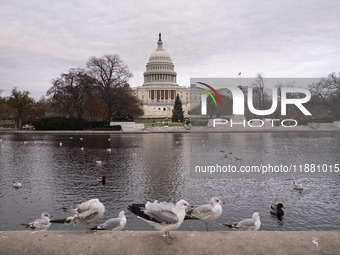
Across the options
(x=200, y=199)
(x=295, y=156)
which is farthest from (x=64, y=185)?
(x=295, y=156)

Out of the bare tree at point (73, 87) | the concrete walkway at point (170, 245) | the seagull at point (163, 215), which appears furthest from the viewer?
the bare tree at point (73, 87)

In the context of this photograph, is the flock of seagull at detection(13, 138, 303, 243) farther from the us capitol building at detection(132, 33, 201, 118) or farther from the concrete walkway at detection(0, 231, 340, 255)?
the us capitol building at detection(132, 33, 201, 118)

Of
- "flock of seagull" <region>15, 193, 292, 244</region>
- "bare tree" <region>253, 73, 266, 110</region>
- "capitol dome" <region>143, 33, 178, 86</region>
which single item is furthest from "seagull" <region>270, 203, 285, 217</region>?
"capitol dome" <region>143, 33, 178, 86</region>

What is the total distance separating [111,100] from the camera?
5788cm

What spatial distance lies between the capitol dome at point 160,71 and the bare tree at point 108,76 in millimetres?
92800

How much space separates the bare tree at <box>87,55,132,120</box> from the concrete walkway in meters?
52.9

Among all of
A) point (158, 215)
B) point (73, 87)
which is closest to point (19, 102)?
point (73, 87)

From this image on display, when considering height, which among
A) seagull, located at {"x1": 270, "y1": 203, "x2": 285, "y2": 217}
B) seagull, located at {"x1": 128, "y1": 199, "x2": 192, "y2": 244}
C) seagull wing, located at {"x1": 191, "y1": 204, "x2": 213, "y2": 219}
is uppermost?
seagull, located at {"x1": 128, "y1": 199, "x2": 192, "y2": 244}

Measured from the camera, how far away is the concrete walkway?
490cm

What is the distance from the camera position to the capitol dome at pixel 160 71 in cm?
15225

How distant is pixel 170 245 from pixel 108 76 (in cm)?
5613

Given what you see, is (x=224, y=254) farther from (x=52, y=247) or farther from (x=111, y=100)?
(x=111, y=100)

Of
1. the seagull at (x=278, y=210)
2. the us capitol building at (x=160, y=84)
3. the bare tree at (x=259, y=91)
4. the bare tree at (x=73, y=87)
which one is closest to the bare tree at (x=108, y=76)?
the bare tree at (x=73, y=87)

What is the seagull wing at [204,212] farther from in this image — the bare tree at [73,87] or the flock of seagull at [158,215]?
the bare tree at [73,87]
